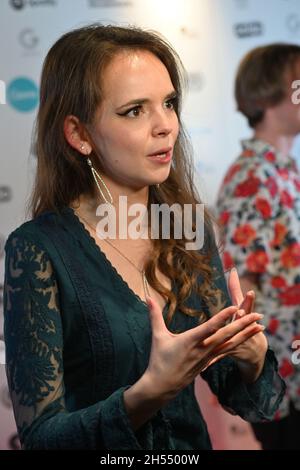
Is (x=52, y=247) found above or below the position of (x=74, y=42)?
below

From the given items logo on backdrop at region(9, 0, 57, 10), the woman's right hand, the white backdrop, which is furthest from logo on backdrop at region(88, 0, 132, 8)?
the woman's right hand

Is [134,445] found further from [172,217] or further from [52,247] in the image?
[172,217]

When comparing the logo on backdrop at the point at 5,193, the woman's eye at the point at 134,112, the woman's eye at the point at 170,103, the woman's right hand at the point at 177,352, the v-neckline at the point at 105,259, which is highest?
the woman's eye at the point at 170,103

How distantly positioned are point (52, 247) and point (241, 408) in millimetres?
513

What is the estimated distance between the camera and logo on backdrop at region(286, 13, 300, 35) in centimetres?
312

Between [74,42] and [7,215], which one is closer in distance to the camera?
[74,42]

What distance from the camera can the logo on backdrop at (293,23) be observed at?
10.2 ft

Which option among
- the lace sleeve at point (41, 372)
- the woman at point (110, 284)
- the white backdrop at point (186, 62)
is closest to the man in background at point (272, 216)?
the white backdrop at point (186, 62)

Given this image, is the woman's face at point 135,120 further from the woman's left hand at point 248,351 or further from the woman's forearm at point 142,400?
the woman's forearm at point 142,400

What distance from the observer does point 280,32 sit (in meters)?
3.11

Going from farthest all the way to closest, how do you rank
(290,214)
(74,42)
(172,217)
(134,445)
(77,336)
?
(290,214)
(172,217)
(74,42)
(77,336)
(134,445)

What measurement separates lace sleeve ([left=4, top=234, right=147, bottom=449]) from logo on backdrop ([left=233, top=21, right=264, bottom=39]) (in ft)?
6.24
